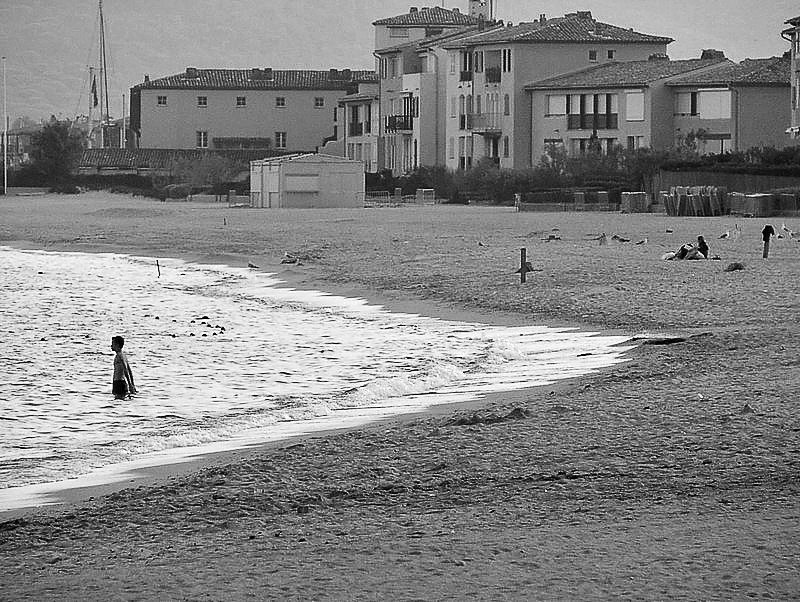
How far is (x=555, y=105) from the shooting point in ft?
231

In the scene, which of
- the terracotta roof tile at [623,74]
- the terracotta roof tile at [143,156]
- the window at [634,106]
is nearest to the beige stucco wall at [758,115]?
the terracotta roof tile at [623,74]

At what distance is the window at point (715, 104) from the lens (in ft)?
213

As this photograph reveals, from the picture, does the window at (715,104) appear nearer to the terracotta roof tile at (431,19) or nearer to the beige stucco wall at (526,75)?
the beige stucco wall at (526,75)

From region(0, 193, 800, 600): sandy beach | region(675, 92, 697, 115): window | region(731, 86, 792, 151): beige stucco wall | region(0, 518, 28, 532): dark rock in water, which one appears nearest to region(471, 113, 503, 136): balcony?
region(675, 92, 697, 115): window

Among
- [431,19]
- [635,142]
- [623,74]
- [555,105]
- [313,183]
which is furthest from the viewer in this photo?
[431,19]

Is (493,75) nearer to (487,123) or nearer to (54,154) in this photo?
(487,123)

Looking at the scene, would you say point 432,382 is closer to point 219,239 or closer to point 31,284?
point 31,284

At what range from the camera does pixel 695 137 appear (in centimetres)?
6394

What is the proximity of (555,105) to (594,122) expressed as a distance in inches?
103

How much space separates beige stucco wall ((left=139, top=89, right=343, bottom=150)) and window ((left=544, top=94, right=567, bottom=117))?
3331 cm

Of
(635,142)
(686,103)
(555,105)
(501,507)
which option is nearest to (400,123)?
(555,105)

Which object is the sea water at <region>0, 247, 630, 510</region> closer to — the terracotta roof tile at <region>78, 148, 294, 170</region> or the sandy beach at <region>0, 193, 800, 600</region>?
the sandy beach at <region>0, 193, 800, 600</region>

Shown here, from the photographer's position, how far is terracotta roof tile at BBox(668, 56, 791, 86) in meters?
63.3

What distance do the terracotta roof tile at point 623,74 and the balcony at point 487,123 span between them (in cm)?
274
